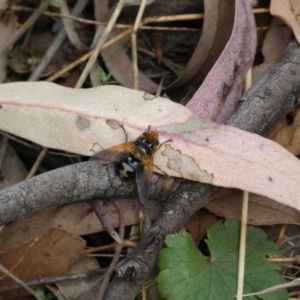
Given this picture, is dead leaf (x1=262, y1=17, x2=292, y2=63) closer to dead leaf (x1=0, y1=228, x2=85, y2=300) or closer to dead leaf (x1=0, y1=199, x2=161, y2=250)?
dead leaf (x1=0, y1=199, x2=161, y2=250)

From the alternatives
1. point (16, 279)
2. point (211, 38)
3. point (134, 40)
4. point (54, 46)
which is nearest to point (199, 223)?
point (16, 279)

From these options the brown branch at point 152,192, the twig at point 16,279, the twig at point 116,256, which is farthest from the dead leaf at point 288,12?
the twig at point 16,279

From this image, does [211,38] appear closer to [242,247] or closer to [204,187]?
[204,187]

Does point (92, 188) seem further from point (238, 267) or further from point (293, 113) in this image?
point (293, 113)

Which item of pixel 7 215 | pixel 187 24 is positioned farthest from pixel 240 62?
pixel 7 215

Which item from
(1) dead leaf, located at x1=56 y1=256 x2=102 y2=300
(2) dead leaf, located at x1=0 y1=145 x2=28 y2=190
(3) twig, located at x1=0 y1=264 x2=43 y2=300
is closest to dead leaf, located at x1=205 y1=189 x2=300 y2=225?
(1) dead leaf, located at x1=56 y1=256 x2=102 y2=300
